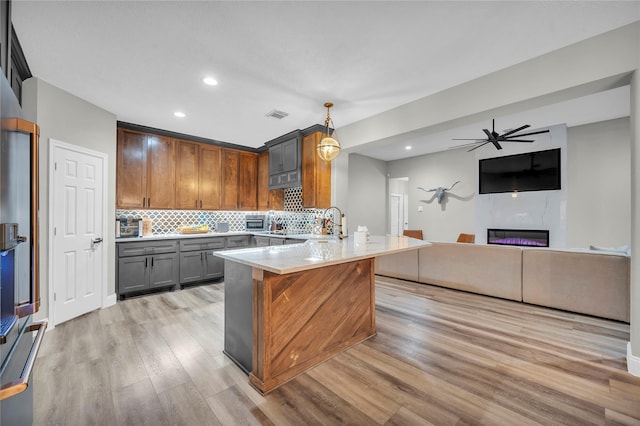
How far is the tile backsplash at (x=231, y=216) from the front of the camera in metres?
4.79

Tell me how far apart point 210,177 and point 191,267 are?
1691mm

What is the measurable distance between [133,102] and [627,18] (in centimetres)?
492

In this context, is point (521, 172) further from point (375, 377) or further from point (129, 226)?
point (129, 226)

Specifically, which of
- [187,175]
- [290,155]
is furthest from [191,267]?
[290,155]

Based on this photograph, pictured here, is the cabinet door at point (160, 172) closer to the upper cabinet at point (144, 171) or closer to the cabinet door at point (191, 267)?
the upper cabinet at point (144, 171)

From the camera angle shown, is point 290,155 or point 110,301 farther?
point 290,155

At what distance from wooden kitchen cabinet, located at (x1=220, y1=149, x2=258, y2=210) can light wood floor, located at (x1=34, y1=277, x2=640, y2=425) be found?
269 cm

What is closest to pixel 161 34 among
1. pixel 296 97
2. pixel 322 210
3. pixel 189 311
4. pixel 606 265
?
pixel 296 97

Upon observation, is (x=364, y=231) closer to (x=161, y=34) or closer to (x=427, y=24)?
(x=427, y=24)

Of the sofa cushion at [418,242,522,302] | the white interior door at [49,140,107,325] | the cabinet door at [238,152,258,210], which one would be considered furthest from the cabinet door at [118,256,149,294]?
the sofa cushion at [418,242,522,302]

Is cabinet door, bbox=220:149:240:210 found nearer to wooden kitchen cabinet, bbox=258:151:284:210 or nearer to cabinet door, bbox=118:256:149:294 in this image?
wooden kitchen cabinet, bbox=258:151:284:210

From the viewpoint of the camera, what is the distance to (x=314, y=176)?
15.0ft

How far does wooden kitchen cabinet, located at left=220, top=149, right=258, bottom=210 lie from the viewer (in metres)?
5.38

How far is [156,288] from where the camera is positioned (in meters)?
4.27
